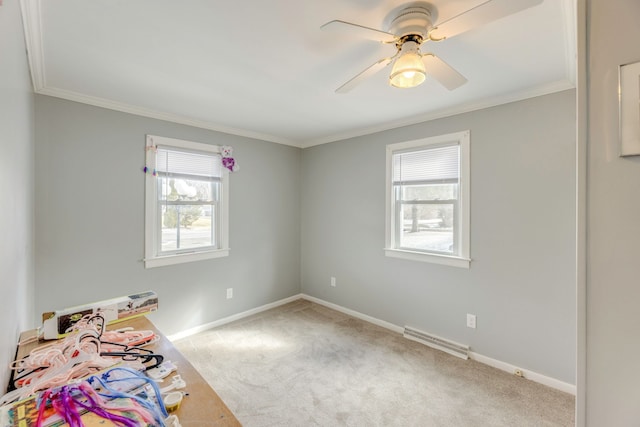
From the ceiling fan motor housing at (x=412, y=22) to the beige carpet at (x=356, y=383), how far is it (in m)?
2.41

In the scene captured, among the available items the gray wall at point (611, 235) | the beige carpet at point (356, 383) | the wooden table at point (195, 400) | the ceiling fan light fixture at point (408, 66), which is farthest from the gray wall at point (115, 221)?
the gray wall at point (611, 235)

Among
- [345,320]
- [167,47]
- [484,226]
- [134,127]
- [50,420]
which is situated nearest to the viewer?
[50,420]

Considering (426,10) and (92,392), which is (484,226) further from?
(92,392)

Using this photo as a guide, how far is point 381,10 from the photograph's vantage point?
138 cm

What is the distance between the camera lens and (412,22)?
137 cm

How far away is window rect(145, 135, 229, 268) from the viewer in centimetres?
285

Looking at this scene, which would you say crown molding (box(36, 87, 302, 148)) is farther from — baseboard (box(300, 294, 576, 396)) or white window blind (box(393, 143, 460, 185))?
baseboard (box(300, 294, 576, 396))

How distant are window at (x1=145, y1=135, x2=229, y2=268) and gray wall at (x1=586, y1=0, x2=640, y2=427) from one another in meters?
3.24

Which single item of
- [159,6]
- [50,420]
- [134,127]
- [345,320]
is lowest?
[345,320]

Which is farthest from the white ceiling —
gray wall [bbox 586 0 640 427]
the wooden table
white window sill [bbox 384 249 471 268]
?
the wooden table

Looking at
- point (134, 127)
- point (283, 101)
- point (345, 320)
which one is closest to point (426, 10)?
point (283, 101)

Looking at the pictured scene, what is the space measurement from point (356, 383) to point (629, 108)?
2343mm

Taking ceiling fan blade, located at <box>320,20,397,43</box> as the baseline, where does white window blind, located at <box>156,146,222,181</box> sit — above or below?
below

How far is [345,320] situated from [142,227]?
2.58m
